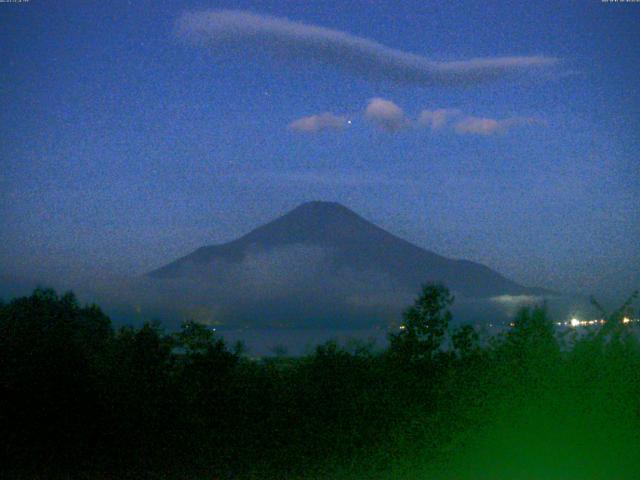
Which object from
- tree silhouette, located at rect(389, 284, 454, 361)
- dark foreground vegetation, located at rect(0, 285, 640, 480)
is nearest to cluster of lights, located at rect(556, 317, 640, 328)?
dark foreground vegetation, located at rect(0, 285, 640, 480)

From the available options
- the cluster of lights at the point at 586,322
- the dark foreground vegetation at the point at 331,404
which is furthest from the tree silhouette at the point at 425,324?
the cluster of lights at the point at 586,322

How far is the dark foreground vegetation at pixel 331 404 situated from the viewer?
24.3 ft

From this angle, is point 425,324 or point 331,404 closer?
point 331,404

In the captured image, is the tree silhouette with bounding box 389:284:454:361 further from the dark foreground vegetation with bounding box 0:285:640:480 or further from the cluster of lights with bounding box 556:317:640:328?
the cluster of lights with bounding box 556:317:640:328

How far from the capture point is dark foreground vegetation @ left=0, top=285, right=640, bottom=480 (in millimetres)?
7398

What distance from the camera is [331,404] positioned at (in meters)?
8.70

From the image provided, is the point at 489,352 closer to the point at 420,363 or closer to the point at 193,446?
the point at 420,363

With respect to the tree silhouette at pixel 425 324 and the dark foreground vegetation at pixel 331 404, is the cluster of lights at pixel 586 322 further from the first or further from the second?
the tree silhouette at pixel 425 324

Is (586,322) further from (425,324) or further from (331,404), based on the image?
(331,404)

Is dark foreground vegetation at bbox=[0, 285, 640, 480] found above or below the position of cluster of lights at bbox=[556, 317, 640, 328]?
below

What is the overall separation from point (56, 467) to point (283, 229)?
3456 cm

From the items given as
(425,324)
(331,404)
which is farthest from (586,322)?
(331,404)

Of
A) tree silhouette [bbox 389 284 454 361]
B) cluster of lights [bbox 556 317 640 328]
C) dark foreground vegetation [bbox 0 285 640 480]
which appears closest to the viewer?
dark foreground vegetation [bbox 0 285 640 480]

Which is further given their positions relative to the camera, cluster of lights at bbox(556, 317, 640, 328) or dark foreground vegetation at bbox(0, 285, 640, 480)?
cluster of lights at bbox(556, 317, 640, 328)
